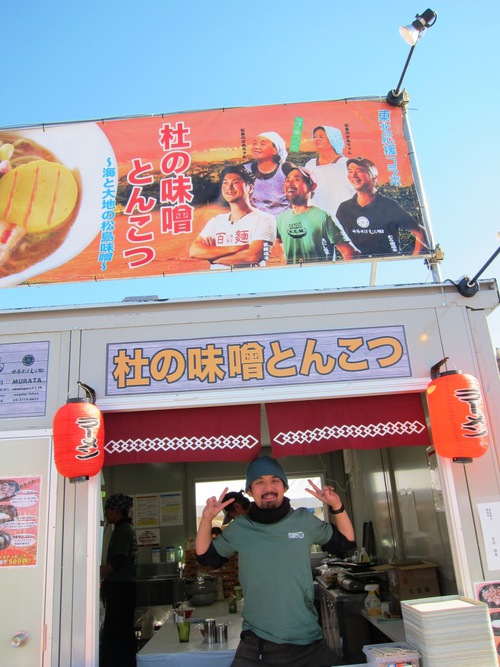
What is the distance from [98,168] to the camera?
557 centimetres

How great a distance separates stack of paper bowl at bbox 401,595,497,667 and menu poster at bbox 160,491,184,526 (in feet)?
22.9

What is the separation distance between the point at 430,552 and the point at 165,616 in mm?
4788

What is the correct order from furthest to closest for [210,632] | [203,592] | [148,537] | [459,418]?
1. [148,537]
2. [203,592]
3. [210,632]
4. [459,418]

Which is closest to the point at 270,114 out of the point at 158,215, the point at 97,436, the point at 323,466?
the point at 158,215

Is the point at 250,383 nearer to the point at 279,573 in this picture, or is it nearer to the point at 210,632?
the point at 279,573

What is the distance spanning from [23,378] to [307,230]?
2.85 metres

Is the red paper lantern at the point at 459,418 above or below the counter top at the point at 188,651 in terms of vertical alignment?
above

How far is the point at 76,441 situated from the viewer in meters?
4.09

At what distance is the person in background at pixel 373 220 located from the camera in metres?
5.14

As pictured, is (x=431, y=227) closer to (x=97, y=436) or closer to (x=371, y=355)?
(x=371, y=355)

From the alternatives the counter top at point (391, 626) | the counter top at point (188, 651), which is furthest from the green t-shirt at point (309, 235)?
the counter top at point (188, 651)

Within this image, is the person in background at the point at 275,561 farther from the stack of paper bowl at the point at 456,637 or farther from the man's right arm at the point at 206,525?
the stack of paper bowl at the point at 456,637

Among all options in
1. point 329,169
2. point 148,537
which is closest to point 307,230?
point 329,169

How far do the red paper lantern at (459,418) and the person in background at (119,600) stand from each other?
4148mm
